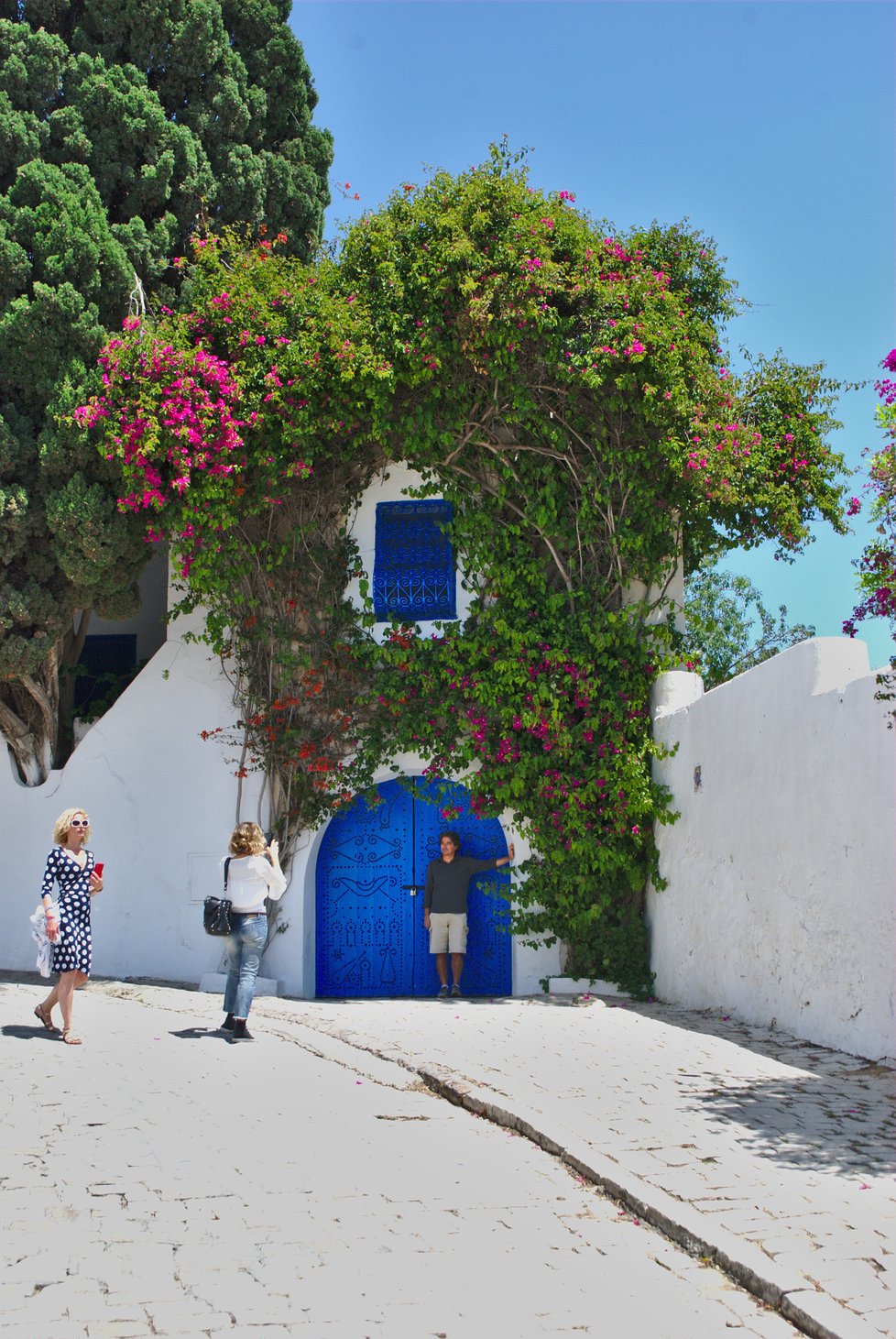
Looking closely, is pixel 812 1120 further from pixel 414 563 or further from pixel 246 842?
pixel 414 563

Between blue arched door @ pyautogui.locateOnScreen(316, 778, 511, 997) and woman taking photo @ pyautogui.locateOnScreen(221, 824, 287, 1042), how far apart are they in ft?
12.0

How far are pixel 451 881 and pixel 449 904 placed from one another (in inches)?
8.2

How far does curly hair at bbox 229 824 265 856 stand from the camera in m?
8.98

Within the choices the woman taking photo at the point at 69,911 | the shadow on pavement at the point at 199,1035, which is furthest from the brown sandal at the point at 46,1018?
the shadow on pavement at the point at 199,1035

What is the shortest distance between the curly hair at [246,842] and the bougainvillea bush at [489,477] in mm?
3253

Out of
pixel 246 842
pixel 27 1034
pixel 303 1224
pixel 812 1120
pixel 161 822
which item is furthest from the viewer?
pixel 161 822

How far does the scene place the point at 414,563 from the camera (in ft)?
41.5

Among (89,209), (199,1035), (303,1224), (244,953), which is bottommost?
(303,1224)

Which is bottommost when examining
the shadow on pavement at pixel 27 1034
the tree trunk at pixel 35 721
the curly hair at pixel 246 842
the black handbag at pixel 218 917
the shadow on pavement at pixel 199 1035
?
the shadow on pavement at pixel 199 1035

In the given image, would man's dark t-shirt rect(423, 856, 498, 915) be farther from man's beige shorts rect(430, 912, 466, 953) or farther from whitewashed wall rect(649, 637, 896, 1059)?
whitewashed wall rect(649, 637, 896, 1059)

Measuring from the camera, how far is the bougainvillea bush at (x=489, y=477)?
11.4m

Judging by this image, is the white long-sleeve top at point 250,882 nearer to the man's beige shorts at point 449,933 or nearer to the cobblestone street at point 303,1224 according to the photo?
the cobblestone street at point 303,1224

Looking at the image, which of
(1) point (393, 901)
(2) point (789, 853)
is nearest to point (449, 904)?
(1) point (393, 901)

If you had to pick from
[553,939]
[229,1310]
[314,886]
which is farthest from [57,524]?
[229,1310]
